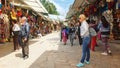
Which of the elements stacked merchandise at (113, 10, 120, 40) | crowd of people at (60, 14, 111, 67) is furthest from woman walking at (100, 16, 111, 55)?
stacked merchandise at (113, 10, 120, 40)

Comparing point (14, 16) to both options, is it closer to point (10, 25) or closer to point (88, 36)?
point (10, 25)

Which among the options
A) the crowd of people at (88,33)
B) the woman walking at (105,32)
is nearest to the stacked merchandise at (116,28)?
the crowd of people at (88,33)

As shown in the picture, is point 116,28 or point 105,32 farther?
point 116,28

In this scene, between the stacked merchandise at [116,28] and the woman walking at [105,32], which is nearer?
the woman walking at [105,32]

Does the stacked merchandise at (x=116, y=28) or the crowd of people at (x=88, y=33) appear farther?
the stacked merchandise at (x=116, y=28)

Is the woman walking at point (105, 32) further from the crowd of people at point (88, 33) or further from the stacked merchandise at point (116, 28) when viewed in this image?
the stacked merchandise at point (116, 28)

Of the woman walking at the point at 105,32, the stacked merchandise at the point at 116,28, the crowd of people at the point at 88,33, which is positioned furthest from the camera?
the stacked merchandise at the point at 116,28

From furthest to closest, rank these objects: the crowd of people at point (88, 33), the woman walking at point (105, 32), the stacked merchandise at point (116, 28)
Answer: the stacked merchandise at point (116, 28), the woman walking at point (105, 32), the crowd of people at point (88, 33)

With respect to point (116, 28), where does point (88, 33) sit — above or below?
above

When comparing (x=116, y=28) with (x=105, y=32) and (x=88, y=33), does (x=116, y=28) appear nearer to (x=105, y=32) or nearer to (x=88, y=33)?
(x=105, y=32)

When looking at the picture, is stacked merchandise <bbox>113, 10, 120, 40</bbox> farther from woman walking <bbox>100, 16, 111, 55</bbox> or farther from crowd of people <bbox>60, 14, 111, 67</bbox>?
woman walking <bbox>100, 16, 111, 55</bbox>

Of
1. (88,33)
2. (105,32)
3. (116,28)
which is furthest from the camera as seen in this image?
(116,28)

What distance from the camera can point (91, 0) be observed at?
2405cm

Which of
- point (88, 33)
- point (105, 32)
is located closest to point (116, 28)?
point (105, 32)
